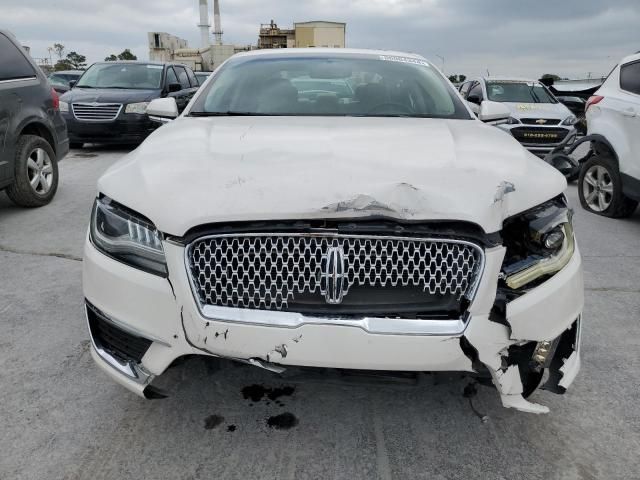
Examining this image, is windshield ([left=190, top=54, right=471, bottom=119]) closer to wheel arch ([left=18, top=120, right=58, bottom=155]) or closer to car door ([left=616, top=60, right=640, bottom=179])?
car door ([left=616, top=60, right=640, bottom=179])

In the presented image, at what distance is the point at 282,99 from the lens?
10.7 ft

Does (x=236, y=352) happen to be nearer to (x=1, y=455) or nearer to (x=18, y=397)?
(x=1, y=455)

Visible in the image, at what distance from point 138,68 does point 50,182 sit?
5492 mm

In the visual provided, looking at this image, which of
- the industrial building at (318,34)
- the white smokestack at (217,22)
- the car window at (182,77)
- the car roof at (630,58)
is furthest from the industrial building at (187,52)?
the car roof at (630,58)

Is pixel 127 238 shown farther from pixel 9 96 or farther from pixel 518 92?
pixel 518 92

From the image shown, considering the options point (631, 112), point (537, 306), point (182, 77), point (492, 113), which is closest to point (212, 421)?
point (537, 306)

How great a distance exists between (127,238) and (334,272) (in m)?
0.77

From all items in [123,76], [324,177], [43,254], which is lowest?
[43,254]

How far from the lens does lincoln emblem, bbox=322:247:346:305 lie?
1.78 meters

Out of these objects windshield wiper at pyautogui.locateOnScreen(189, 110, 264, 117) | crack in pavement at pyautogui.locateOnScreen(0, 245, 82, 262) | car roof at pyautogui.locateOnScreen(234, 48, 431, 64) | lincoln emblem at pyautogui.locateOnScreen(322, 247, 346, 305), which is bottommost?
crack in pavement at pyautogui.locateOnScreen(0, 245, 82, 262)

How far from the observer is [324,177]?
6.24 feet

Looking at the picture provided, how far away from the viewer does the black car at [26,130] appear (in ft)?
17.4

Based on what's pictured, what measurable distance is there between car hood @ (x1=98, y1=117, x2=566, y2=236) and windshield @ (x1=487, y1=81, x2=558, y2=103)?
933 centimetres

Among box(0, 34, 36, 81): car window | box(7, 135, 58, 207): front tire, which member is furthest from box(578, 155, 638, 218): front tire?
box(0, 34, 36, 81): car window
